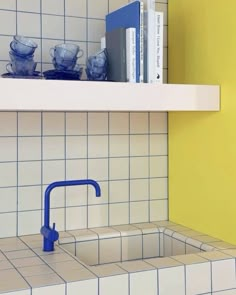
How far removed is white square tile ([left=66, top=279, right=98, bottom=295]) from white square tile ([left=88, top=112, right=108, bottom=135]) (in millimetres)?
738

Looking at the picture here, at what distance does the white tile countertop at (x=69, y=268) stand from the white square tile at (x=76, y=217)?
0.42ft

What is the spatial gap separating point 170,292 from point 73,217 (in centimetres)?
61

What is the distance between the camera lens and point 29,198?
1827 millimetres

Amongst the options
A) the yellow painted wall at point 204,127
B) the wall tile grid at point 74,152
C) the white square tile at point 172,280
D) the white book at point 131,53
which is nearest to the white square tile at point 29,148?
the wall tile grid at point 74,152

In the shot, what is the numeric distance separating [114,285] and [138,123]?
0.82 m

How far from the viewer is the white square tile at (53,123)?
1835 millimetres

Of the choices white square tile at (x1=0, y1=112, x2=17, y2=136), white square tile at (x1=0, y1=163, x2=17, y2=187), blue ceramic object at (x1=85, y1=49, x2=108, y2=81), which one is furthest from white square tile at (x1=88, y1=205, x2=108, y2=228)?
blue ceramic object at (x1=85, y1=49, x2=108, y2=81)

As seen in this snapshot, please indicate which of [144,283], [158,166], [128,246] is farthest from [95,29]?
[144,283]

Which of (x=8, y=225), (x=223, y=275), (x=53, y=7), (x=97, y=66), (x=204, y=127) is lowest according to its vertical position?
(x=223, y=275)

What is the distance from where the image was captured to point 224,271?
150cm

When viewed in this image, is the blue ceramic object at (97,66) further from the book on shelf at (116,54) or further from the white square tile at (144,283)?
the white square tile at (144,283)

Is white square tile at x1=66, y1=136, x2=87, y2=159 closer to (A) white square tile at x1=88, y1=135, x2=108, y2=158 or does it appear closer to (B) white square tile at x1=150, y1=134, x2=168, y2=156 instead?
(A) white square tile at x1=88, y1=135, x2=108, y2=158

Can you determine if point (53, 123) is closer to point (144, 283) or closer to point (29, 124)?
point (29, 124)

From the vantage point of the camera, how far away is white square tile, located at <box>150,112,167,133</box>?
2.02 m
